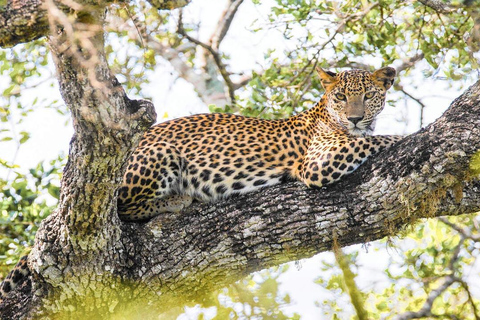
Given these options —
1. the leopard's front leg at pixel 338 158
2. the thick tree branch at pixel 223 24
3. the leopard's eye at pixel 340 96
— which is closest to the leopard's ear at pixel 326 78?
the leopard's eye at pixel 340 96

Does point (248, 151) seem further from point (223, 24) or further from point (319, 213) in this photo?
point (223, 24)

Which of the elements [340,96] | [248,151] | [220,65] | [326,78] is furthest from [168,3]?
[220,65]

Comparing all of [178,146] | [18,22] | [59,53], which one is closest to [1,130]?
[178,146]

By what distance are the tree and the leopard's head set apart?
149 centimetres

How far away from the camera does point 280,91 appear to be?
389 inches

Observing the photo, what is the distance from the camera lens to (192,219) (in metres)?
6.39

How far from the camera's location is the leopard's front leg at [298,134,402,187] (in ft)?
20.6

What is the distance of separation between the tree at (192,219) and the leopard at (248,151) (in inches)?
14.2

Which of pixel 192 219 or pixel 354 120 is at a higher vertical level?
pixel 354 120

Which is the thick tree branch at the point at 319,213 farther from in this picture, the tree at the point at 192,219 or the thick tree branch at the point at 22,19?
Answer: the thick tree branch at the point at 22,19

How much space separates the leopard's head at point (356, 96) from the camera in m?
7.63

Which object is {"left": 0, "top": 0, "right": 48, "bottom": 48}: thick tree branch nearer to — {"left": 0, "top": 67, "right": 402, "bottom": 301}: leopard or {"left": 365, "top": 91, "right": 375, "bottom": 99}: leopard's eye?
{"left": 0, "top": 67, "right": 402, "bottom": 301}: leopard

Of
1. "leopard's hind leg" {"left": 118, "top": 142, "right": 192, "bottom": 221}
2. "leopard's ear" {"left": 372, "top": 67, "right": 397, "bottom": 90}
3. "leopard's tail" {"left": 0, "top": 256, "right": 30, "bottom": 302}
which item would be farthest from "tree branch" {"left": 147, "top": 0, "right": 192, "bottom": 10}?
"leopard's ear" {"left": 372, "top": 67, "right": 397, "bottom": 90}

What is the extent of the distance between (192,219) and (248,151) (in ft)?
4.45
